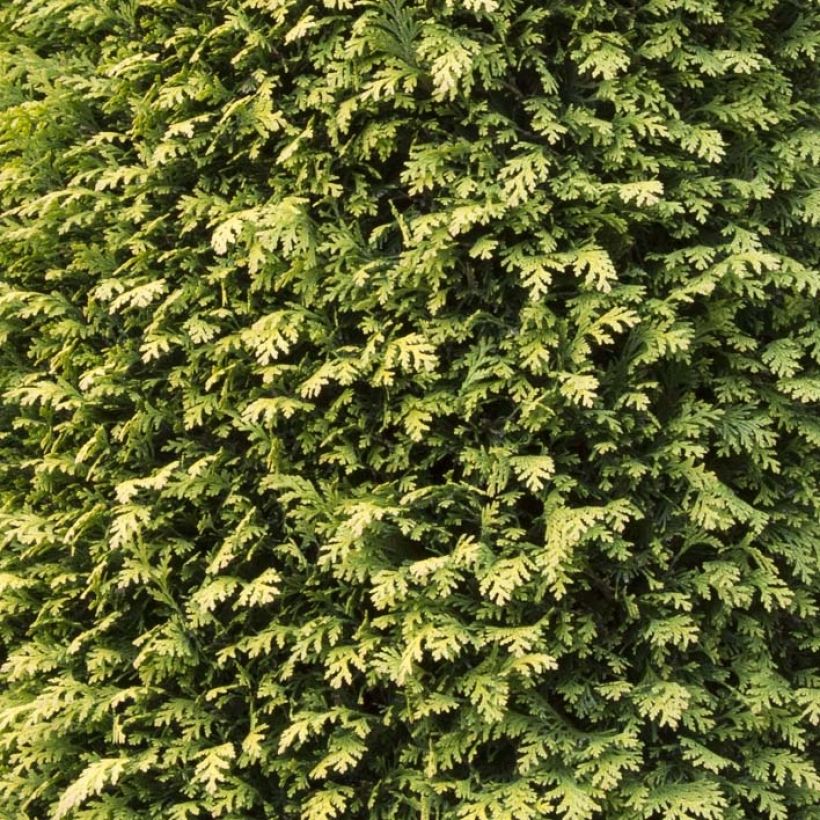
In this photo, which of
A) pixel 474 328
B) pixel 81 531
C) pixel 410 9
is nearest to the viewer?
pixel 410 9

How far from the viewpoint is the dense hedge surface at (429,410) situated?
2.72m

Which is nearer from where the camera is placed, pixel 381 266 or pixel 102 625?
pixel 381 266

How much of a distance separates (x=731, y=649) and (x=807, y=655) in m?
0.38

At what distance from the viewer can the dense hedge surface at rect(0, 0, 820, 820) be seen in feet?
8.92

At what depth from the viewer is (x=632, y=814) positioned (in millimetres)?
2721

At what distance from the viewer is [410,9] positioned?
2.68m

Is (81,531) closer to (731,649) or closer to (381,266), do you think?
(381,266)

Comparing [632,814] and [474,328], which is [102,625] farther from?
[632,814]

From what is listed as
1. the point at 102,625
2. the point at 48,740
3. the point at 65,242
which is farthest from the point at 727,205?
the point at 48,740

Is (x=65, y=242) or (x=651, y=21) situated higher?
(x=651, y=21)

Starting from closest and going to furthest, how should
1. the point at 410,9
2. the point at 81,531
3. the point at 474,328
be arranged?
1. the point at 410,9
2. the point at 474,328
3. the point at 81,531

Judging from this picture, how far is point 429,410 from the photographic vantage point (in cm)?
278

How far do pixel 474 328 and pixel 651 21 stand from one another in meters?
1.17

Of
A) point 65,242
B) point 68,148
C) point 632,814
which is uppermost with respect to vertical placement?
point 68,148
